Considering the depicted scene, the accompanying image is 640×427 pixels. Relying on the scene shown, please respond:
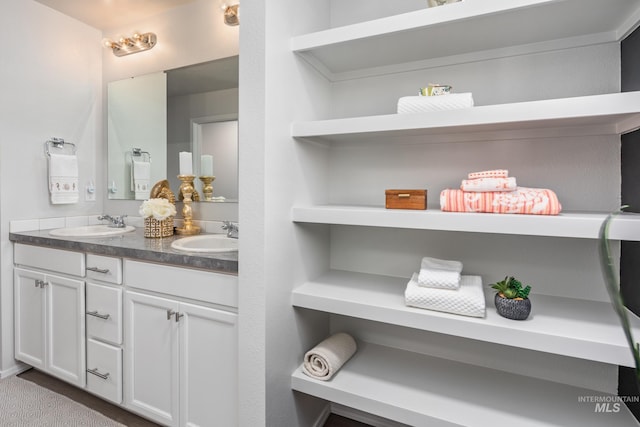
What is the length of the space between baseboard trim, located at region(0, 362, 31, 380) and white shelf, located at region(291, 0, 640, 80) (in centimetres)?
259

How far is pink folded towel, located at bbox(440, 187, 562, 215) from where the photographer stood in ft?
3.47

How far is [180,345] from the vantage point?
146cm

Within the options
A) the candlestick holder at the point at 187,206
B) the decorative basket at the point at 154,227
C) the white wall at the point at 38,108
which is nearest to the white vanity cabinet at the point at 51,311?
the white wall at the point at 38,108

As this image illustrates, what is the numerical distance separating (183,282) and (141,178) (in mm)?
1362

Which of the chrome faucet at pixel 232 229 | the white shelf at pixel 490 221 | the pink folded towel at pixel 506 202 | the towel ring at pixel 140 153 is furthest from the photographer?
the towel ring at pixel 140 153

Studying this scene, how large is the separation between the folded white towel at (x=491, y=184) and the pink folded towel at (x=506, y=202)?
0.6 inches

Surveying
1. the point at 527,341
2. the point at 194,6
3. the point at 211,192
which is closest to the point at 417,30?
the point at 527,341

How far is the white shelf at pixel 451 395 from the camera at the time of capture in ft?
3.69

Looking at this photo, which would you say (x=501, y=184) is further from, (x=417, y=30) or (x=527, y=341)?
(x=417, y=30)

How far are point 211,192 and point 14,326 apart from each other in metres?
1.49

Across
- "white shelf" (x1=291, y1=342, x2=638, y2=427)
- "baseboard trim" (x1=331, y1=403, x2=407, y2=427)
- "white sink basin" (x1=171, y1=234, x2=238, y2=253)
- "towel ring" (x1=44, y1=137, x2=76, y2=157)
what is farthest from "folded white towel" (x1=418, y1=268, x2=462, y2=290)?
"towel ring" (x1=44, y1=137, x2=76, y2=157)

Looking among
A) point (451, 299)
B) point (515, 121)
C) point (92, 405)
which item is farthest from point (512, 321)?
point (92, 405)

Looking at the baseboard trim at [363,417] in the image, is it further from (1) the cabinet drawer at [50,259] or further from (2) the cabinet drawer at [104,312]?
(1) the cabinet drawer at [50,259]

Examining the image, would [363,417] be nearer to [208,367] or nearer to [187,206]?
[208,367]
